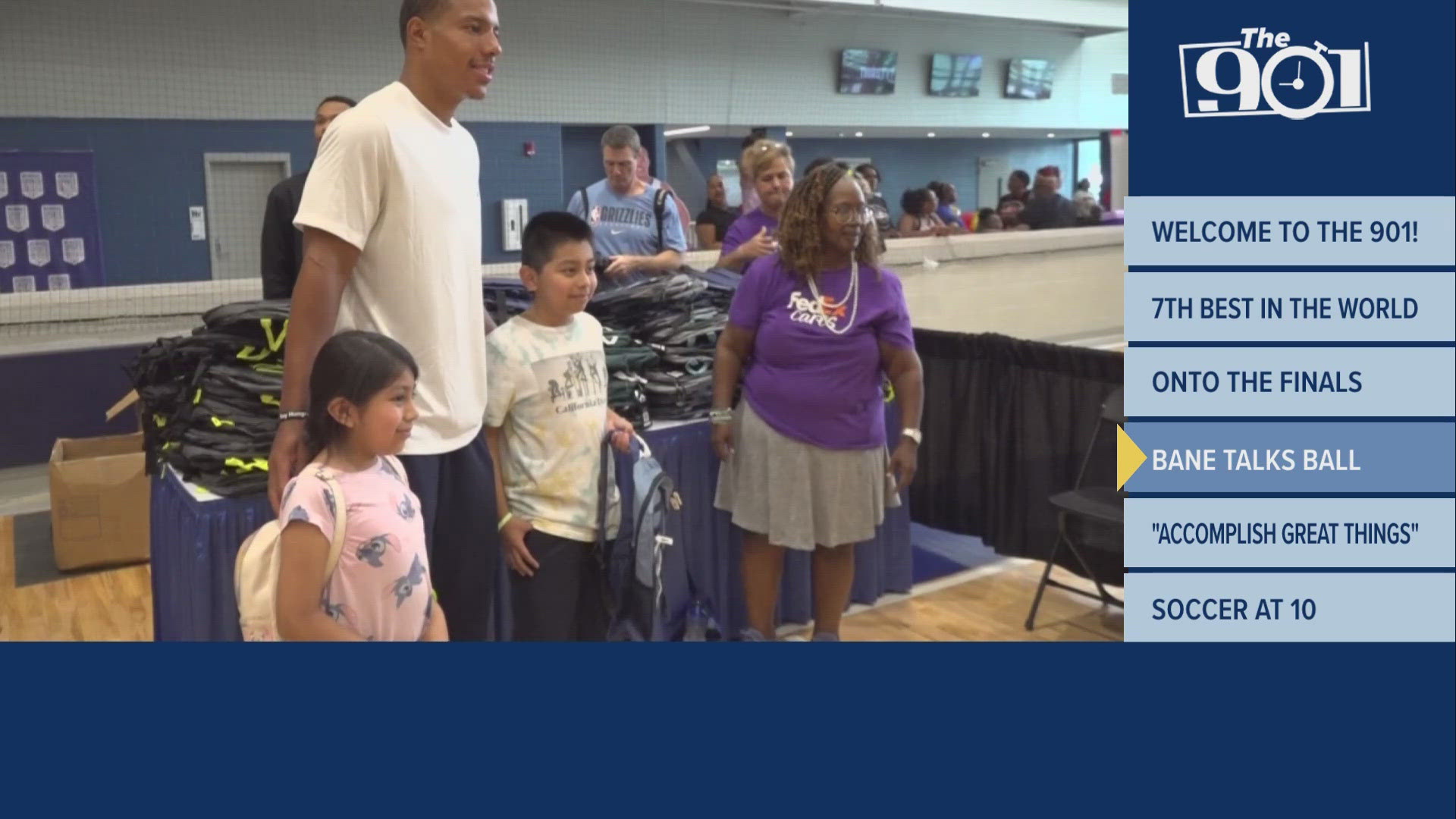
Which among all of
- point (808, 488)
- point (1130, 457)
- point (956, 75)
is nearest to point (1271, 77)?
point (1130, 457)

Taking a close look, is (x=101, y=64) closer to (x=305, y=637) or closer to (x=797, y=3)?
(x=797, y=3)

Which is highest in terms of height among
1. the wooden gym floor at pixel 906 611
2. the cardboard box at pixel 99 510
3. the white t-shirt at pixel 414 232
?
the white t-shirt at pixel 414 232

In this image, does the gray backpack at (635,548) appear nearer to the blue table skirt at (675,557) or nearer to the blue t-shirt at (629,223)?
the blue table skirt at (675,557)

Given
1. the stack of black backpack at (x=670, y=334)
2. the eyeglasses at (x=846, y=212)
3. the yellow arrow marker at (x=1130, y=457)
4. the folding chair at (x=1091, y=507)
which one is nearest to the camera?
the yellow arrow marker at (x=1130, y=457)

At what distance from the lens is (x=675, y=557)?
2951 mm

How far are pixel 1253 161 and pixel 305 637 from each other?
1.30 metres

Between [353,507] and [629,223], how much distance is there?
254 centimetres

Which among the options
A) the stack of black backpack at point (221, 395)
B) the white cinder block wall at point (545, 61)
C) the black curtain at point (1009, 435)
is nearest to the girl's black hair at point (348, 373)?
the stack of black backpack at point (221, 395)

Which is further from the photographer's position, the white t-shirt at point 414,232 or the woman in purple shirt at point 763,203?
the woman in purple shirt at point 763,203

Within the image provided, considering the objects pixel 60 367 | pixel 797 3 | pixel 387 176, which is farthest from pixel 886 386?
pixel 797 3

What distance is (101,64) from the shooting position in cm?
761

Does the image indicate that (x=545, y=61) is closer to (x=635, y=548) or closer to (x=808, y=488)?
(x=808, y=488)

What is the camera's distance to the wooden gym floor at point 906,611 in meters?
3.54

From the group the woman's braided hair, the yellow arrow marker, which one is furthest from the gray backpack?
the yellow arrow marker
